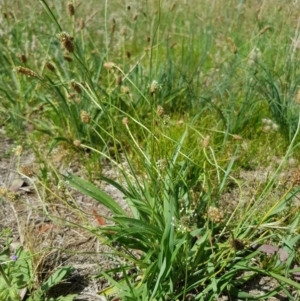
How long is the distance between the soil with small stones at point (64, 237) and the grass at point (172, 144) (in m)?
0.03

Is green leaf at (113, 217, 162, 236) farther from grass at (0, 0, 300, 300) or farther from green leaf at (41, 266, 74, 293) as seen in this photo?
green leaf at (41, 266, 74, 293)

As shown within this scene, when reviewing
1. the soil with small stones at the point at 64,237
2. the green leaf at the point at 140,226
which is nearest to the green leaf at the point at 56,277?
the soil with small stones at the point at 64,237

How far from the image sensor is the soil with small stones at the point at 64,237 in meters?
1.51

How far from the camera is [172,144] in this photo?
191 centimetres

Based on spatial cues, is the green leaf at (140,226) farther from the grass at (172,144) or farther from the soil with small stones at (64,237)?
the soil with small stones at (64,237)

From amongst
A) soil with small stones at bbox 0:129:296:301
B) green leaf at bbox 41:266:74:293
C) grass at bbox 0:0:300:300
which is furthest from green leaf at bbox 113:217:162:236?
green leaf at bbox 41:266:74:293

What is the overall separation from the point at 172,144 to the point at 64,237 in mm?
A: 593

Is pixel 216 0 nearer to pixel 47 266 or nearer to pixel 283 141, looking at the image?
pixel 283 141

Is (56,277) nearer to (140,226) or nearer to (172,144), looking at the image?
(140,226)

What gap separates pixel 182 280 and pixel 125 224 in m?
0.27

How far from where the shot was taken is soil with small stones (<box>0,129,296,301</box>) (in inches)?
59.4

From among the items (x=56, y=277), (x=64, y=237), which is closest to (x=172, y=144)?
(x=64, y=237)

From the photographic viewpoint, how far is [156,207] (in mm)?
1470

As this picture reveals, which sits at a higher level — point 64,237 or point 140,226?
point 140,226
